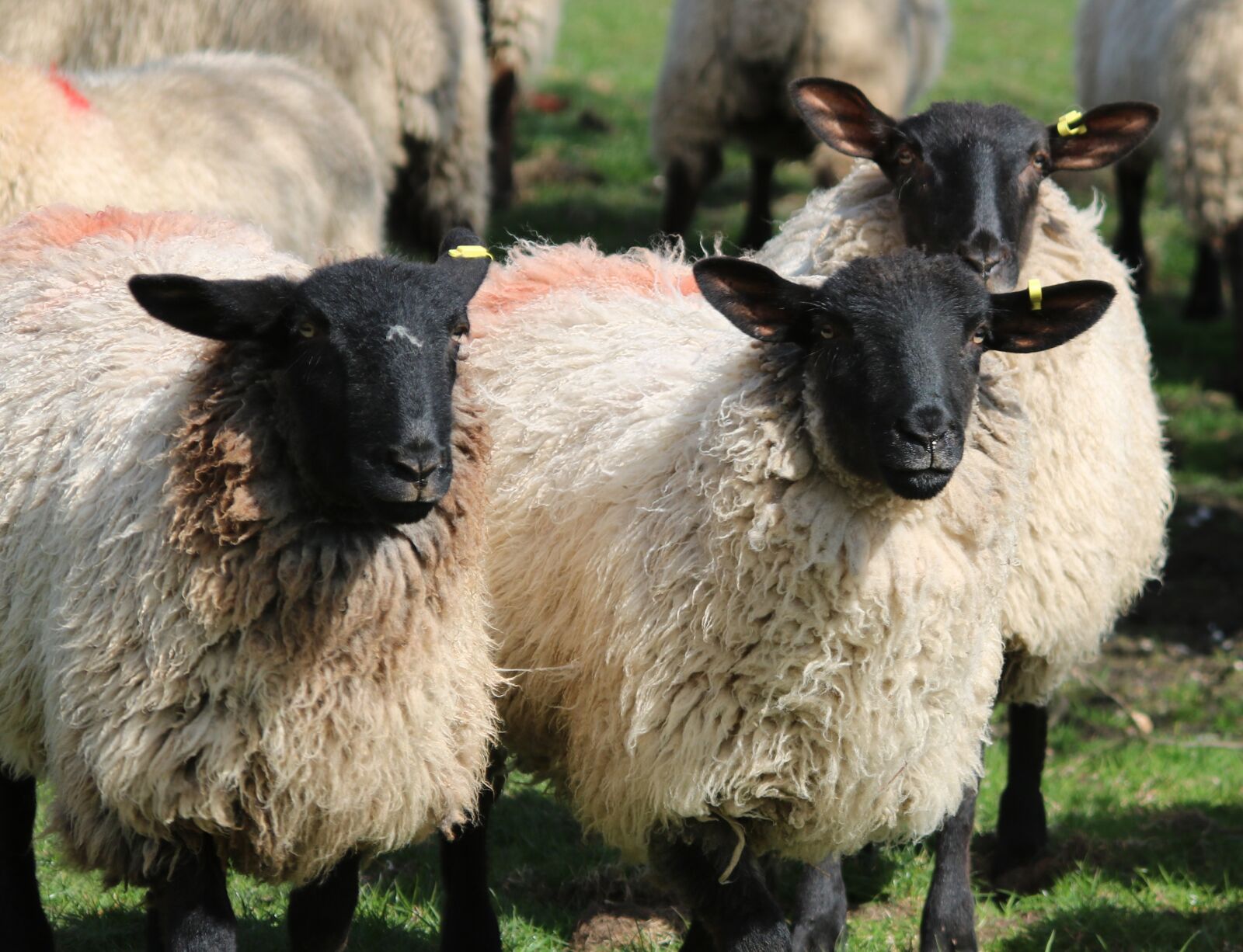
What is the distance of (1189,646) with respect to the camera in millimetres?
7027

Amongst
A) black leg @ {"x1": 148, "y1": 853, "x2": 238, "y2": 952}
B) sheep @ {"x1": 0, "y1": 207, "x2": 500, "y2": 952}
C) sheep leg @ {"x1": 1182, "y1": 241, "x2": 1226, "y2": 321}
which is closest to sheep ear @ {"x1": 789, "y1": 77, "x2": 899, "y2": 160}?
sheep @ {"x1": 0, "y1": 207, "x2": 500, "y2": 952}

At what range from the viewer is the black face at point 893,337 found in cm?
319

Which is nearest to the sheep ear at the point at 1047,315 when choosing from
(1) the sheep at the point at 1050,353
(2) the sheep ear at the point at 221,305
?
(1) the sheep at the point at 1050,353

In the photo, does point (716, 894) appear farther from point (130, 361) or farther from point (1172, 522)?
point (1172, 522)

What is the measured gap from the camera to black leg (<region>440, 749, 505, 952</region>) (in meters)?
4.12

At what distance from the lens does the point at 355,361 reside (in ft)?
10.2

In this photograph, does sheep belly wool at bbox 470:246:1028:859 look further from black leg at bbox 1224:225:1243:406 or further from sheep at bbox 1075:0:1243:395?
black leg at bbox 1224:225:1243:406

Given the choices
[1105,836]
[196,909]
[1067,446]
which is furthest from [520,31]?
[196,909]

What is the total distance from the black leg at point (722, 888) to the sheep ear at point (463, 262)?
1.28 m

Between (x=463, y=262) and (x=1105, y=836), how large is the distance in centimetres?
307

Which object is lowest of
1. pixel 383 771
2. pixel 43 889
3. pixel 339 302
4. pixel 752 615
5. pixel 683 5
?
pixel 43 889

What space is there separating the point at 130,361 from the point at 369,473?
0.84 meters

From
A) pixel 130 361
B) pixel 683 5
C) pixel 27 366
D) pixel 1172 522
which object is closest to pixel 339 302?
pixel 130 361

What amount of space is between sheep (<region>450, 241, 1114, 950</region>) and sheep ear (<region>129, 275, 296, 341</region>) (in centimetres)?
89
